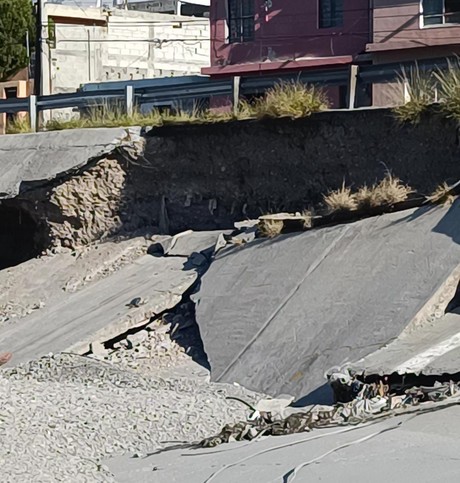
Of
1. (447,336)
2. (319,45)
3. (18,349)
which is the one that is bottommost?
(18,349)

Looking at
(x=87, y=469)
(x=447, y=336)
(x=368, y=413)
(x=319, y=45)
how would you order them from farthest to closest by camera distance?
(x=319, y=45), (x=447, y=336), (x=368, y=413), (x=87, y=469)

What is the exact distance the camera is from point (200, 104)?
66.4ft

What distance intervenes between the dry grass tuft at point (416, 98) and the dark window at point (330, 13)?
1416cm

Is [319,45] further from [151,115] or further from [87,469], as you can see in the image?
[87,469]

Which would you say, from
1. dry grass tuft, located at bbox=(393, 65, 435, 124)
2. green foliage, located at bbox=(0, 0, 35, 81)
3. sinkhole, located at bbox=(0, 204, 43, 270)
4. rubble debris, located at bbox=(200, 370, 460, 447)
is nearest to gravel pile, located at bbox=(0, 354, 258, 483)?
rubble debris, located at bbox=(200, 370, 460, 447)

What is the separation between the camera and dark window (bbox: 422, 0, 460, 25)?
28.1 meters

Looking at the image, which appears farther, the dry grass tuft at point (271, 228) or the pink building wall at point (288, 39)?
the pink building wall at point (288, 39)

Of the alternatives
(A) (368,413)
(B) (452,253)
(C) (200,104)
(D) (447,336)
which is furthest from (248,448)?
(C) (200,104)

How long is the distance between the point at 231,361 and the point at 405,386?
2957mm

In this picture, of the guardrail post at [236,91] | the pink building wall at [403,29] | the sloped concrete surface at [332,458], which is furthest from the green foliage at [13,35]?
the sloped concrete surface at [332,458]

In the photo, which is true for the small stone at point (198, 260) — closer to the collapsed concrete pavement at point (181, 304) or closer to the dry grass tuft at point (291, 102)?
the collapsed concrete pavement at point (181, 304)

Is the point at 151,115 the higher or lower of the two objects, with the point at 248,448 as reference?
higher

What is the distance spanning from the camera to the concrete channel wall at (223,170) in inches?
648

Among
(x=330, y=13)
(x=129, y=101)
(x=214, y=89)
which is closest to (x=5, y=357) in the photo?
(x=214, y=89)
